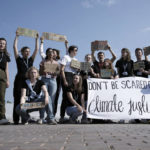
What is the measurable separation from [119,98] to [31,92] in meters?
2.42

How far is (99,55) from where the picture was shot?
7121 millimetres

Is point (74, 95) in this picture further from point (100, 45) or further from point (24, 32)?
point (24, 32)

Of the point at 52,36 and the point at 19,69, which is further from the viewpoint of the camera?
the point at 52,36

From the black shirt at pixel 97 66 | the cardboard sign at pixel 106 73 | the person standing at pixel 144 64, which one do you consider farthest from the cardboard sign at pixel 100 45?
the person standing at pixel 144 64

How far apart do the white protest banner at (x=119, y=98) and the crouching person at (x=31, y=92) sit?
146 centimetres

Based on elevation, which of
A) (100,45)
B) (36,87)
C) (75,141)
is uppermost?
(100,45)

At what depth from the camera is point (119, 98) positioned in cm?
705

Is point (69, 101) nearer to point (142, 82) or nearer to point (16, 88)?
point (16, 88)

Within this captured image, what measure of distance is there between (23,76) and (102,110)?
2.24 meters

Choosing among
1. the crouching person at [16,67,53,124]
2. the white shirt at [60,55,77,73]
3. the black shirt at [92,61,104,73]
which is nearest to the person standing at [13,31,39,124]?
the crouching person at [16,67,53,124]

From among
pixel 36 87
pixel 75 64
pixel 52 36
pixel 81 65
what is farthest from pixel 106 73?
pixel 36 87

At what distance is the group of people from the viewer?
19.8 feet

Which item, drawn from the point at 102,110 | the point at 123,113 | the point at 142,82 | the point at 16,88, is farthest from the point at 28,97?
the point at 142,82

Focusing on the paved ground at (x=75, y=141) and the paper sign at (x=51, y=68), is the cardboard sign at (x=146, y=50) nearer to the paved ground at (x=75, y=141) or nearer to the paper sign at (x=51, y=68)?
the paper sign at (x=51, y=68)
